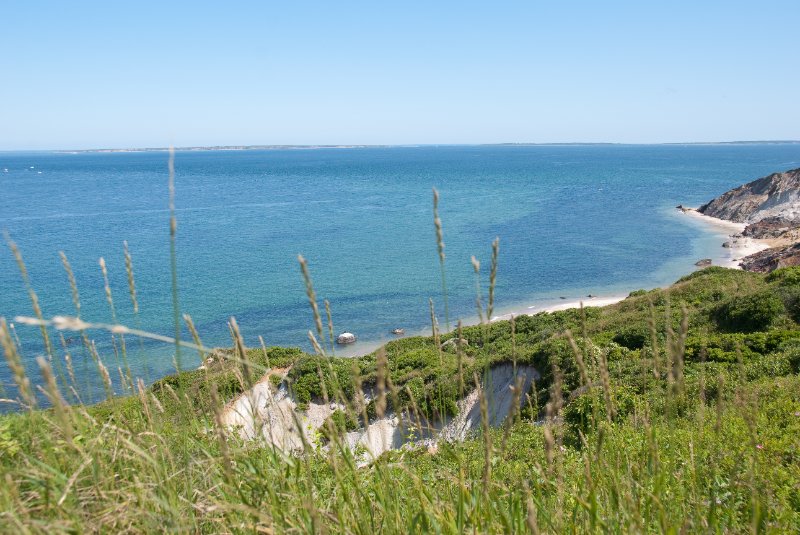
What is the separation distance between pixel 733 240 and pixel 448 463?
6487cm

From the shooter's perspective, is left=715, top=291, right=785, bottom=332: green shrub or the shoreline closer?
left=715, top=291, right=785, bottom=332: green shrub

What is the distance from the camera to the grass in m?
2.31

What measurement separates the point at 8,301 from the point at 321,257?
26497 mm

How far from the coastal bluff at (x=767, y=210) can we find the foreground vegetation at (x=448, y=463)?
44433mm

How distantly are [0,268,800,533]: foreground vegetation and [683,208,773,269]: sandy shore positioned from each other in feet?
140

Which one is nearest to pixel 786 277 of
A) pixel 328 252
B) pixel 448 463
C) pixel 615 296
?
pixel 448 463

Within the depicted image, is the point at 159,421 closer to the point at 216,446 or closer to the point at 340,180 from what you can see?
the point at 216,446

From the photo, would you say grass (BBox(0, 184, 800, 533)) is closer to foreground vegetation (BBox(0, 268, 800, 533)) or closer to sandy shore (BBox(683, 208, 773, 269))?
foreground vegetation (BBox(0, 268, 800, 533))

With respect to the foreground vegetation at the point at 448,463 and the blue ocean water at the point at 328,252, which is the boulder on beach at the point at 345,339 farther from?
the foreground vegetation at the point at 448,463

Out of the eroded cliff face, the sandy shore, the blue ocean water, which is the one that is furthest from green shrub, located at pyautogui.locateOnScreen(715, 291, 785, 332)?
the eroded cliff face

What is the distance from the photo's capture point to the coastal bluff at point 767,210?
57125 mm

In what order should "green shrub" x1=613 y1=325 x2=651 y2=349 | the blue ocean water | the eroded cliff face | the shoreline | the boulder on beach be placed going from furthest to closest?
the eroded cliff face → the blue ocean water → the boulder on beach → the shoreline → "green shrub" x1=613 y1=325 x2=651 y2=349

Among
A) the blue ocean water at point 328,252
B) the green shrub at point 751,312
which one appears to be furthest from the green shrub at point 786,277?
the blue ocean water at point 328,252

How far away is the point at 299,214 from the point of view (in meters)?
86.8
